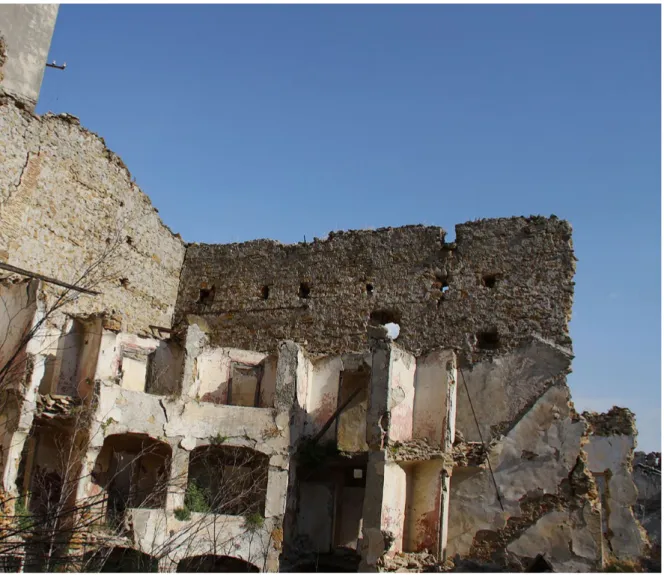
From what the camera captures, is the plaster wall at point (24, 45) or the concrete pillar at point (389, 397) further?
the plaster wall at point (24, 45)

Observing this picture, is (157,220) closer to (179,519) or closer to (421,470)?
(179,519)

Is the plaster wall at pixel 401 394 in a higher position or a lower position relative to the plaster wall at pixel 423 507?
higher

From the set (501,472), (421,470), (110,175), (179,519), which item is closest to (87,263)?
(110,175)

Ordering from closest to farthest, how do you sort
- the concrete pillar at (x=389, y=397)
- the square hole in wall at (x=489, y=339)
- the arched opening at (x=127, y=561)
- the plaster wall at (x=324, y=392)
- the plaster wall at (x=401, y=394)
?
the arched opening at (x=127, y=561)
the concrete pillar at (x=389, y=397)
the plaster wall at (x=401, y=394)
the square hole in wall at (x=489, y=339)
the plaster wall at (x=324, y=392)

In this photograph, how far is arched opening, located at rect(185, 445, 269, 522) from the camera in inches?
650

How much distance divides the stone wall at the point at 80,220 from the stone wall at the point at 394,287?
4.68 ft

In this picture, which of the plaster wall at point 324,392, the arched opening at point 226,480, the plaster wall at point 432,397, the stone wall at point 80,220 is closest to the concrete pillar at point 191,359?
the arched opening at point 226,480

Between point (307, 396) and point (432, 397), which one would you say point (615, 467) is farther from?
point (307, 396)

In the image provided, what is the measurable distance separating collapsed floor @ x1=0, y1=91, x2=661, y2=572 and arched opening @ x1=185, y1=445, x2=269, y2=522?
2.9 inches

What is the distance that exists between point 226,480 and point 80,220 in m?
7.23

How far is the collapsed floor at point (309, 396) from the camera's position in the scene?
51.8 ft

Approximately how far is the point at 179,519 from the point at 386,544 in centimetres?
436

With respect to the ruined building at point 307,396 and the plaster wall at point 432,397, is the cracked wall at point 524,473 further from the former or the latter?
the plaster wall at point 432,397

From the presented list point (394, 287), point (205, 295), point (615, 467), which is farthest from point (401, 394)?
point (205, 295)
